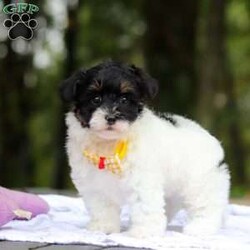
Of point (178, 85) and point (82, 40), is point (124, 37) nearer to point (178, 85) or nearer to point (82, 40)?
point (82, 40)

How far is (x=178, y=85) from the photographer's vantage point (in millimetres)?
11836

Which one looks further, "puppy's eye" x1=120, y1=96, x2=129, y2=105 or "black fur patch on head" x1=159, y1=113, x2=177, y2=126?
"black fur patch on head" x1=159, y1=113, x2=177, y2=126

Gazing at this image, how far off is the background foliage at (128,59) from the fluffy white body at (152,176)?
15.1 ft

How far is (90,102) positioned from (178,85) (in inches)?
297

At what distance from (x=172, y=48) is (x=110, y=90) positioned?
7.38 metres

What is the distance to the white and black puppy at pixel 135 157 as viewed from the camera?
172 inches

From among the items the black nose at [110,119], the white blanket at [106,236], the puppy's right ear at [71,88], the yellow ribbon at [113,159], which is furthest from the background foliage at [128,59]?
the black nose at [110,119]

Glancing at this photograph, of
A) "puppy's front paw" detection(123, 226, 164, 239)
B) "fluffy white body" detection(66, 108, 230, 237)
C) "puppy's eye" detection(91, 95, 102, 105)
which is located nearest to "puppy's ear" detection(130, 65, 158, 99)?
"fluffy white body" detection(66, 108, 230, 237)

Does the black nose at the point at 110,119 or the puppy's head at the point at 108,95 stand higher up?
the puppy's head at the point at 108,95

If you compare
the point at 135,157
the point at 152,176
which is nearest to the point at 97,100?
the point at 135,157

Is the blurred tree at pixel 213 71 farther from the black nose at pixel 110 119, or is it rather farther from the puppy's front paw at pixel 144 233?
the black nose at pixel 110 119

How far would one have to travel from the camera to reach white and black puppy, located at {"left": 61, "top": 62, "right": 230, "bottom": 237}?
4.38 metres

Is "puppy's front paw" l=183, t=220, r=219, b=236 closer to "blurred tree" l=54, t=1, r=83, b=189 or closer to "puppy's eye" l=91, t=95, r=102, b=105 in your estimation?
"puppy's eye" l=91, t=95, r=102, b=105

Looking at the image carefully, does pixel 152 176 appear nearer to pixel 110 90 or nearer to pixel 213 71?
pixel 110 90
